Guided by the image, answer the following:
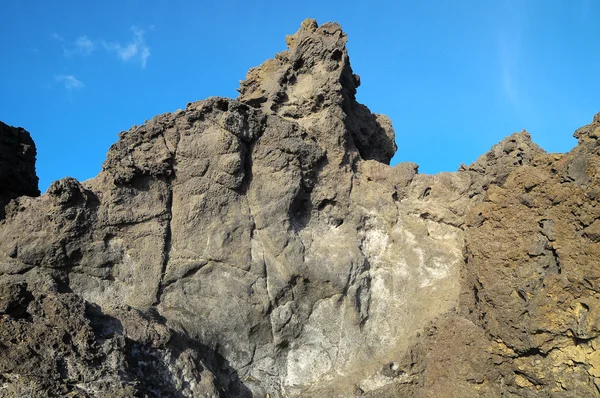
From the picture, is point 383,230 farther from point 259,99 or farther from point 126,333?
point 126,333

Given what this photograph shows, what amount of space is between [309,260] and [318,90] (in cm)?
369

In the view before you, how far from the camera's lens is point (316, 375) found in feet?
29.6

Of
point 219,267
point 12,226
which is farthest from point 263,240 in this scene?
point 12,226

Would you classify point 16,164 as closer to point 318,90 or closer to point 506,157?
point 318,90

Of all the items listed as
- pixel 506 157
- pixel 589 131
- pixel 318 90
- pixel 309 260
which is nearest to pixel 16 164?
pixel 309 260

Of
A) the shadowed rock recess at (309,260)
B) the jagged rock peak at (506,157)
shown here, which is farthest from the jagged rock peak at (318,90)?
the jagged rock peak at (506,157)

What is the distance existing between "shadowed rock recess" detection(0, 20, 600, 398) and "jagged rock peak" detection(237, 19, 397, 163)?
0.08 meters

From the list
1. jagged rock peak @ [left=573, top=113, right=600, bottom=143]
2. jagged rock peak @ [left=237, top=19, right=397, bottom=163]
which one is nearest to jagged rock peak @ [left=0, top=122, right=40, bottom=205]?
jagged rock peak @ [left=237, top=19, right=397, bottom=163]

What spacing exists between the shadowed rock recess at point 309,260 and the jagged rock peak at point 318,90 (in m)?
0.08

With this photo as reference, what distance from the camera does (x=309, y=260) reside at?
9367 mm

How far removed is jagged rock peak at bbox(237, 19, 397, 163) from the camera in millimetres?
10539

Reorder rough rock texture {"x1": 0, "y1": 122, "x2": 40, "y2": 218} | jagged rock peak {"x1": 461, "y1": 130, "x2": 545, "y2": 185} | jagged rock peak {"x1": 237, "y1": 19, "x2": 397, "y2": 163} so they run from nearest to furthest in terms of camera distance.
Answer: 1. jagged rock peak {"x1": 461, "y1": 130, "x2": 545, "y2": 185}
2. rough rock texture {"x1": 0, "y1": 122, "x2": 40, "y2": 218}
3. jagged rock peak {"x1": 237, "y1": 19, "x2": 397, "y2": 163}

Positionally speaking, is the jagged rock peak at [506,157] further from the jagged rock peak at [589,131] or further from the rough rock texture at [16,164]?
the rough rock texture at [16,164]

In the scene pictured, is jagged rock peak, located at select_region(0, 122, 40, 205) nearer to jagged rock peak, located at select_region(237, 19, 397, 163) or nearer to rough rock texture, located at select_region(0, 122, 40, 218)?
rough rock texture, located at select_region(0, 122, 40, 218)
